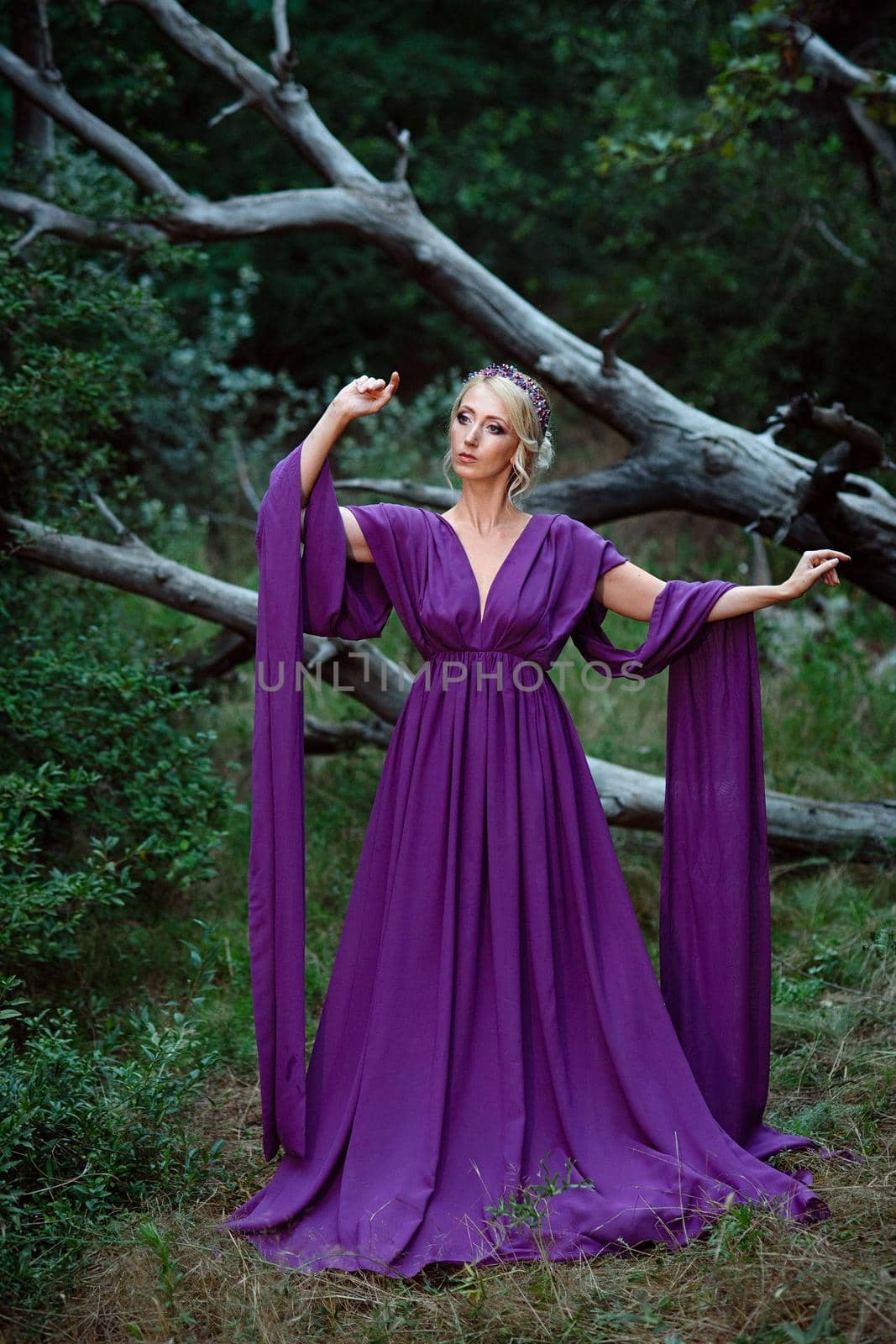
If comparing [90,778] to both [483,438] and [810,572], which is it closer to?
[483,438]

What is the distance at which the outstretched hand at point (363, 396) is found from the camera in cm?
275

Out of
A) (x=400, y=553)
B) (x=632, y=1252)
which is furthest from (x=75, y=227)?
(x=632, y=1252)

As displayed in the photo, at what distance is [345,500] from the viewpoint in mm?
6453

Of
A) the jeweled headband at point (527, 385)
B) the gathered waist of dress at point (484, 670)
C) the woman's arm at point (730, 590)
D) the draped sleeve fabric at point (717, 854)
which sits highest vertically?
the jeweled headband at point (527, 385)

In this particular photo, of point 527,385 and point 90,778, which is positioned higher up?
point 527,385

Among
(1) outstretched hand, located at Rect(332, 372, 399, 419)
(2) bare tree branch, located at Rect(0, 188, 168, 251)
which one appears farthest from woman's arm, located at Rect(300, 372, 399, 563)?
(2) bare tree branch, located at Rect(0, 188, 168, 251)

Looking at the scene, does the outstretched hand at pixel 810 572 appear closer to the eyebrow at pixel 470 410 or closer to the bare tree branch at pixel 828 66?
the eyebrow at pixel 470 410

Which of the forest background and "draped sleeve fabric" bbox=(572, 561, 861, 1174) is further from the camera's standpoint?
"draped sleeve fabric" bbox=(572, 561, 861, 1174)

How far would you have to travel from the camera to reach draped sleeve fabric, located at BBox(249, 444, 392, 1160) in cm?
278

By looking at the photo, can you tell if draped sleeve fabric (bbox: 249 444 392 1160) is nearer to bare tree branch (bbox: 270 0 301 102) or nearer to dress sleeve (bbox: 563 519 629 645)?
dress sleeve (bbox: 563 519 629 645)

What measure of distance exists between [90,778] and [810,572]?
2.11 m

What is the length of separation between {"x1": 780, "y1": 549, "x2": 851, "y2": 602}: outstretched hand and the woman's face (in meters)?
0.70

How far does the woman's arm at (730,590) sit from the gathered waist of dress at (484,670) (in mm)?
255

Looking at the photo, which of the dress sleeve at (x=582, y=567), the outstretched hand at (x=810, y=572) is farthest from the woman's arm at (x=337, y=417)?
the outstretched hand at (x=810, y=572)
